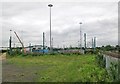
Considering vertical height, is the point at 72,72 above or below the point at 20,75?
above

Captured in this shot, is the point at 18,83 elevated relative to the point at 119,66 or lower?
lower

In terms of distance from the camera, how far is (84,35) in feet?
277

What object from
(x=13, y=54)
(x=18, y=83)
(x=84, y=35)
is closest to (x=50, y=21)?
(x=13, y=54)

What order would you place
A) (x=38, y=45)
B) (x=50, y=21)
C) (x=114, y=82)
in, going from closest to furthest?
(x=114, y=82) → (x=50, y=21) → (x=38, y=45)

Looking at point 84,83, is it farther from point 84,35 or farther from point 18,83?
point 84,35

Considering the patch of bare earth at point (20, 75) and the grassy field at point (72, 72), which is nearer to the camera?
the grassy field at point (72, 72)

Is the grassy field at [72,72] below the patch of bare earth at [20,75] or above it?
above

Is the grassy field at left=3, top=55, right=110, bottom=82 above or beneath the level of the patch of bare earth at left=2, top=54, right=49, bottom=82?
above

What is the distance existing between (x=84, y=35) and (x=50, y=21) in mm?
29180

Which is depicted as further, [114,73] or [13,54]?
[13,54]

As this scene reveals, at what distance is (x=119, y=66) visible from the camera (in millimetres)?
10016

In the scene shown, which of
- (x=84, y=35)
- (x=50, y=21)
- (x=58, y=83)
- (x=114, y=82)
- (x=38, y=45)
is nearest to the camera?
(x=114, y=82)

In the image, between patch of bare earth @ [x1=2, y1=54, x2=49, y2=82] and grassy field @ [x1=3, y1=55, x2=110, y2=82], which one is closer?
grassy field @ [x1=3, y1=55, x2=110, y2=82]

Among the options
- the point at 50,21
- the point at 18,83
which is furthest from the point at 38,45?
the point at 18,83
